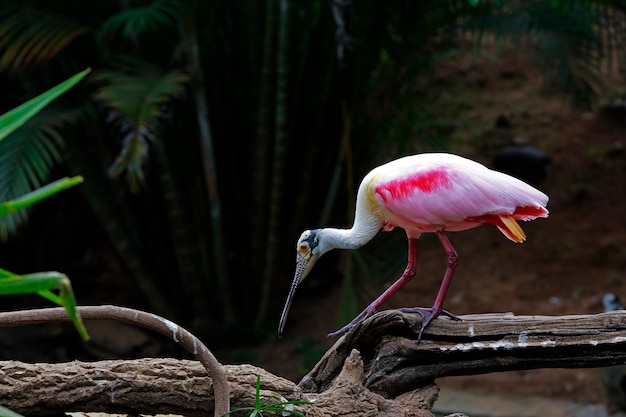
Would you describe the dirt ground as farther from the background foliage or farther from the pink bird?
→ the pink bird

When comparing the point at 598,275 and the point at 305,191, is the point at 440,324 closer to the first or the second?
the point at 305,191

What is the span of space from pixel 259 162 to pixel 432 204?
4540 mm

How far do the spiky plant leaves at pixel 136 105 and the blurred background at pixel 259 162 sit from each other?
3 centimetres

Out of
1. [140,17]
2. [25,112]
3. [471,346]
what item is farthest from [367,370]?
[140,17]

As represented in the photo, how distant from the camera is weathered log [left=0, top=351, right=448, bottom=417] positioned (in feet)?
10.0

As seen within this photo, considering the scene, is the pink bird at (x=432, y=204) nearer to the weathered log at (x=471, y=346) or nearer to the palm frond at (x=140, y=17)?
the weathered log at (x=471, y=346)

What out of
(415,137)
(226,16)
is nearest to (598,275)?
(415,137)

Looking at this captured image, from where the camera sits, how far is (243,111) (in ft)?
27.4

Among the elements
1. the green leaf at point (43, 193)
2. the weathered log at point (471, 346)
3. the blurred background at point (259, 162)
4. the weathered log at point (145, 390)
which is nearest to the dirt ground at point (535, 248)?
the blurred background at point (259, 162)

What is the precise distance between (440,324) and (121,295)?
6.55 metres

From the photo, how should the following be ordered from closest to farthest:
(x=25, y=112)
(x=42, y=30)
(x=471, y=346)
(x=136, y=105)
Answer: (x=25, y=112) → (x=471, y=346) → (x=136, y=105) → (x=42, y=30)

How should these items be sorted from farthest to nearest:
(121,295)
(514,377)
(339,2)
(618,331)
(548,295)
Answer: (121,295)
(548,295)
(514,377)
(339,2)
(618,331)

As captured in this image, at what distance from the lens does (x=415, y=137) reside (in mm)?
7184

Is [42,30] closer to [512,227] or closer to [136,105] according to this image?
[136,105]
